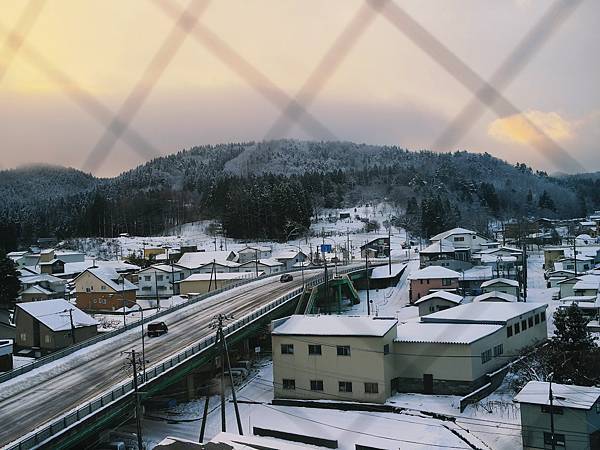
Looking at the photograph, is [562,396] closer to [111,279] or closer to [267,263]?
[111,279]

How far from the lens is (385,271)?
1165 inches

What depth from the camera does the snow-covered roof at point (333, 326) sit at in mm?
13789

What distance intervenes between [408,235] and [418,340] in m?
35.3

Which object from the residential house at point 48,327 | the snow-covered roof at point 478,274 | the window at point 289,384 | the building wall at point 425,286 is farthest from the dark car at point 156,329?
the snow-covered roof at point 478,274

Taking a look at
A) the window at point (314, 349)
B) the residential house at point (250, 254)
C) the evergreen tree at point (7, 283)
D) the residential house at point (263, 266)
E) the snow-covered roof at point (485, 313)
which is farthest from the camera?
the residential house at point (250, 254)

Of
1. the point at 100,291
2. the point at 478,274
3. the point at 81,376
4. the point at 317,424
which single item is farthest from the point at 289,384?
the point at 100,291

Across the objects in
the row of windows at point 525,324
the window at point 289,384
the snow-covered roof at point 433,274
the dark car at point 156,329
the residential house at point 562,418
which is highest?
the snow-covered roof at point 433,274

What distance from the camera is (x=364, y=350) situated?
13.6 m

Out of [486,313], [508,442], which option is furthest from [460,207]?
[508,442]

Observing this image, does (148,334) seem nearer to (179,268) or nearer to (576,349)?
(576,349)

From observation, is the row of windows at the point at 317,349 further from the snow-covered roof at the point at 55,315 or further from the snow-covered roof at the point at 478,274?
the snow-covered roof at the point at 478,274

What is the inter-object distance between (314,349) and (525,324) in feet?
19.9

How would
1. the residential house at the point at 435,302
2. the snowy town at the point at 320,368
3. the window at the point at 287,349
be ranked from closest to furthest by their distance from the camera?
the snowy town at the point at 320,368, the window at the point at 287,349, the residential house at the point at 435,302

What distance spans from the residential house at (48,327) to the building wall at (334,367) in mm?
7717
